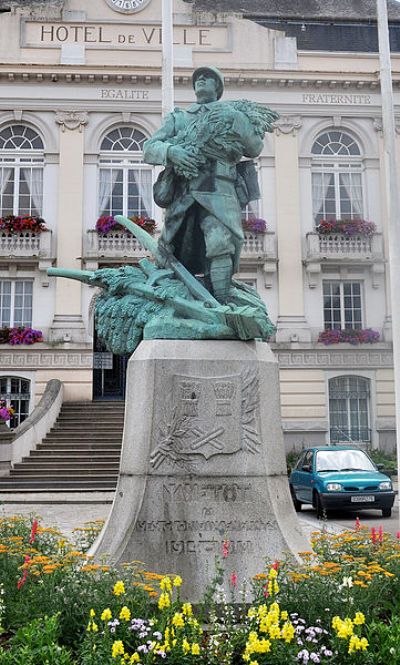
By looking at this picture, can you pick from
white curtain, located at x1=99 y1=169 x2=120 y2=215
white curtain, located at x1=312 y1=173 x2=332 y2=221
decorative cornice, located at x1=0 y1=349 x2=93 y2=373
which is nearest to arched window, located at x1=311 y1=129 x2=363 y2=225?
white curtain, located at x1=312 y1=173 x2=332 y2=221

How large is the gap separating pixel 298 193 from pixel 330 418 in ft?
26.4

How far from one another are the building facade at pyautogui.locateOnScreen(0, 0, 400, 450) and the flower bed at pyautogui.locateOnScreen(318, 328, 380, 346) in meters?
0.04

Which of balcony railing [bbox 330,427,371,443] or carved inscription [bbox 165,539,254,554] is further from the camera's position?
balcony railing [bbox 330,427,371,443]

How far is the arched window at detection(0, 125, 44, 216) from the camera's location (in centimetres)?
2712

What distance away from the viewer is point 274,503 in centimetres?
592

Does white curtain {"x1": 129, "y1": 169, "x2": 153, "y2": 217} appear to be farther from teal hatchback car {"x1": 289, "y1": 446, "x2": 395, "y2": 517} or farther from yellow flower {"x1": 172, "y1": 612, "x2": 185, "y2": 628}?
yellow flower {"x1": 172, "y1": 612, "x2": 185, "y2": 628}

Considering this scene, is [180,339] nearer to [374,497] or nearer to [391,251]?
[391,251]

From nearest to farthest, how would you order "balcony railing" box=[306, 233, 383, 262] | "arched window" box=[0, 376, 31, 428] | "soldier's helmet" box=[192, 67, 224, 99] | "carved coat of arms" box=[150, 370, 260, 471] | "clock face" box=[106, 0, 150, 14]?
1. "carved coat of arms" box=[150, 370, 260, 471]
2. "soldier's helmet" box=[192, 67, 224, 99]
3. "arched window" box=[0, 376, 31, 428]
4. "balcony railing" box=[306, 233, 383, 262]
5. "clock face" box=[106, 0, 150, 14]

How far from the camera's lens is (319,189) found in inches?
1105

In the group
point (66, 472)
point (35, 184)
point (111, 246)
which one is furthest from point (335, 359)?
point (35, 184)

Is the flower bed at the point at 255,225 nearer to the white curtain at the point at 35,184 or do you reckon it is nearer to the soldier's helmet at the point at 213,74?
the white curtain at the point at 35,184

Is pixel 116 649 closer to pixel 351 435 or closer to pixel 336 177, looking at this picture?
pixel 351 435

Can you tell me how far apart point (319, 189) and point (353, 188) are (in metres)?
1.28

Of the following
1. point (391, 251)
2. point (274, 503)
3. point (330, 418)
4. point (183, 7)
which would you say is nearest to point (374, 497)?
point (391, 251)
